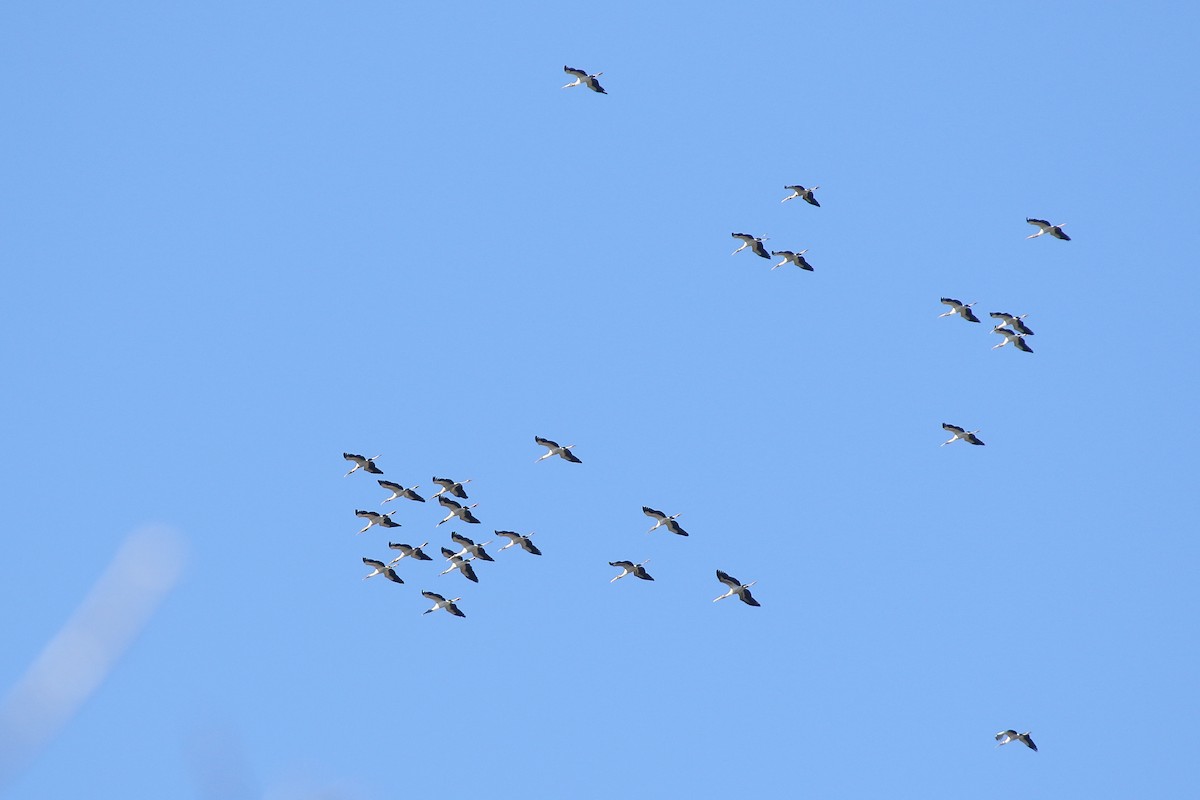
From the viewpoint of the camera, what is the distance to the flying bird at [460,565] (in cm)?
8588

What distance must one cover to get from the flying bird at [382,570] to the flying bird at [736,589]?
15.4m

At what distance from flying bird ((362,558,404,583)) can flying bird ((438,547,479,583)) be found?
256 cm

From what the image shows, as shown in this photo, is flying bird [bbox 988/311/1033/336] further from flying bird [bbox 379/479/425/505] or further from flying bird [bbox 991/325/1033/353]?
flying bird [bbox 379/479/425/505]

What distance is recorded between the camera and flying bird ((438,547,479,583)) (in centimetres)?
8588

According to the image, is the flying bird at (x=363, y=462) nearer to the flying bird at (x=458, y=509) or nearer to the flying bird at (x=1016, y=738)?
the flying bird at (x=458, y=509)

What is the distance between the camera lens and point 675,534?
81875 mm

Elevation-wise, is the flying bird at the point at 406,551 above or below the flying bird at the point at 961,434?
below

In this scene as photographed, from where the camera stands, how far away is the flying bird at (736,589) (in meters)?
81.4

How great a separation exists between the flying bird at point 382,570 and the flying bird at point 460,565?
256 cm

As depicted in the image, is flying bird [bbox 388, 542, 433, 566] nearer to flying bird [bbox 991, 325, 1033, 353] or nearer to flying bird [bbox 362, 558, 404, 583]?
flying bird [bbox 362, 558, 404, 583]

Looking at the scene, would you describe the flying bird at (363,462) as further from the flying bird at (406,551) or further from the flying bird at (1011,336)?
the flying bird at (1011,336)

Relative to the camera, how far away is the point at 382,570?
87562mm

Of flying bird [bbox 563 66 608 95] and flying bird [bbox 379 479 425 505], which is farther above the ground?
flying bird [bbox 563 66 608 95]

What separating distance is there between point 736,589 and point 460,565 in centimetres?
1266
